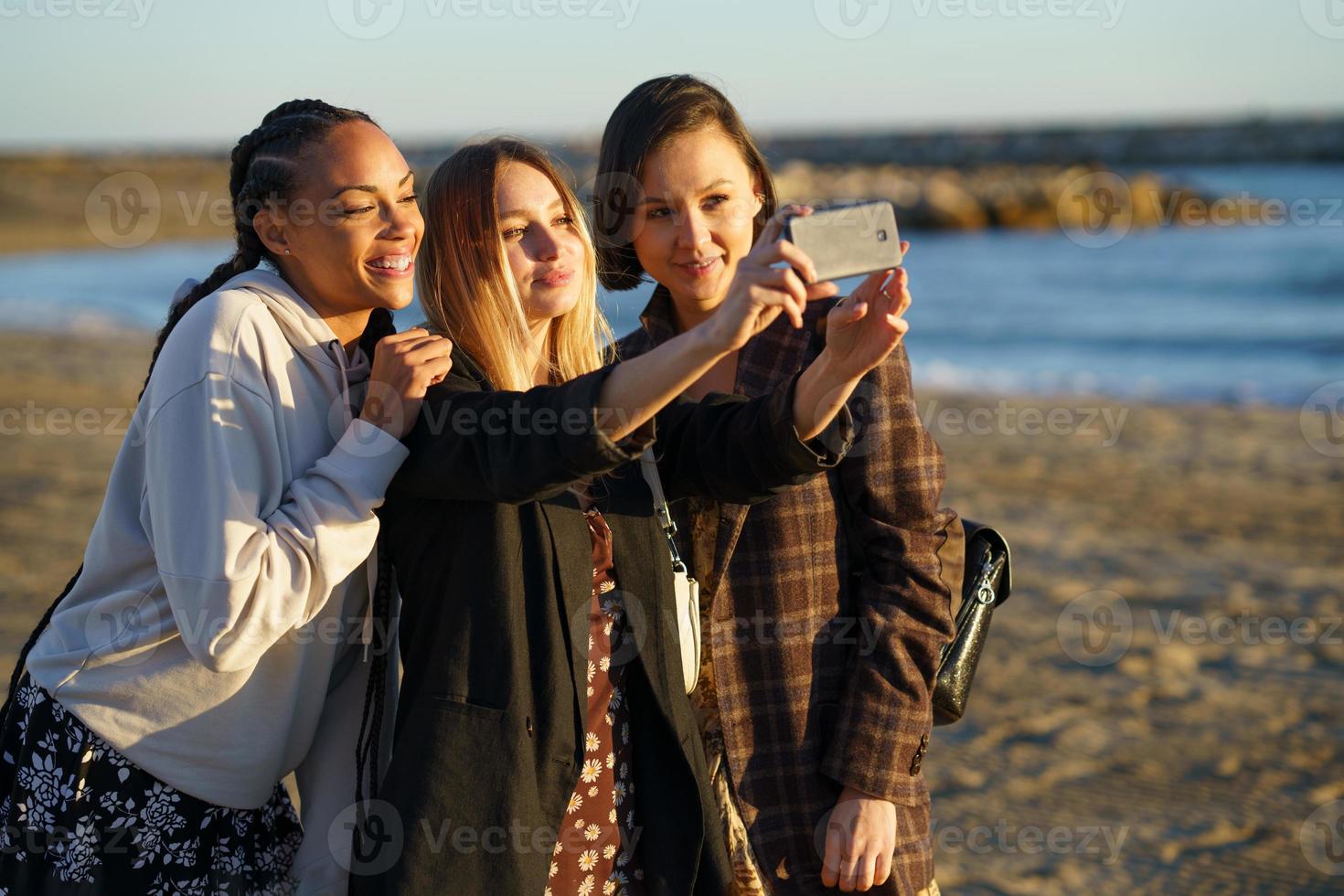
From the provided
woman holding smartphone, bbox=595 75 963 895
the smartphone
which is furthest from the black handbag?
the smartphone

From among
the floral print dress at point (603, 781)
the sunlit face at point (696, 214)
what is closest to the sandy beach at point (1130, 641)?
the floral print dress at point (603, 781)

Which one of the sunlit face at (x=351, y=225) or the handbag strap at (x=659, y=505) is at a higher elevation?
the sunlit face at (x=351, y=225)

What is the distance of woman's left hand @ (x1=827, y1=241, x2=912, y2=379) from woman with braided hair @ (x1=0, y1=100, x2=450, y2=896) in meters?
0.67

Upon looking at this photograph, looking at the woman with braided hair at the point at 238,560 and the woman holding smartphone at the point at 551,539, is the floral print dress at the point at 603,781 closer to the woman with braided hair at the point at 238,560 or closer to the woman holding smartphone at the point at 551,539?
the woman holding smartphone at the point at 551,539

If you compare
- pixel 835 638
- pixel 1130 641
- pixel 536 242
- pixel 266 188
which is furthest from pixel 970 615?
pixel 1130 641

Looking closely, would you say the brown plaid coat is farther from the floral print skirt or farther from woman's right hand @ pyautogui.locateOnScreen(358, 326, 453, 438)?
the floral print skirt

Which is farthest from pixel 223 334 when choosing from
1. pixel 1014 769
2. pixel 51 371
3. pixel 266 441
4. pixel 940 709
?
pixel 51 371

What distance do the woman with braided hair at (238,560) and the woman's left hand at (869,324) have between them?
2.20 feet

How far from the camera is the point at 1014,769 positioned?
520 cm

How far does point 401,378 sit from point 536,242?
0.41 m

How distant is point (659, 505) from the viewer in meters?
2.35

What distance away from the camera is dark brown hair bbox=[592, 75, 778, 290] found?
252 cm

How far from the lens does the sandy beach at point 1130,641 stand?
4.65 metres

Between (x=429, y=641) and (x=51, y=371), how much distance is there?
538 inches
